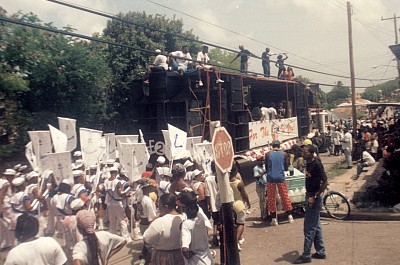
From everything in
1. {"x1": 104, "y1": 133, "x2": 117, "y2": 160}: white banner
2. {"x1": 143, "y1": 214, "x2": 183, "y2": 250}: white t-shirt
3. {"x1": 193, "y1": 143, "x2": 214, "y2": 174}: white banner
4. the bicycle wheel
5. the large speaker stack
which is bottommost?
the bicycle wheel

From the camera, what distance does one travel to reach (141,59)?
22.5 metres

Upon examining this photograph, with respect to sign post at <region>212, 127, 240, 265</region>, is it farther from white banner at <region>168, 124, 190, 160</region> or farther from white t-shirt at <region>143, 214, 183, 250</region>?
white banner at <region>168, 124, 190, 160</region>

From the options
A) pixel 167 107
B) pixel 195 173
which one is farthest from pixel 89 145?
pixel 167 107

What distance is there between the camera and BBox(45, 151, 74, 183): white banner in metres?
7.32

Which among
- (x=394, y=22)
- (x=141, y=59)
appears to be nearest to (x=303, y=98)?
(x=141, y=59)

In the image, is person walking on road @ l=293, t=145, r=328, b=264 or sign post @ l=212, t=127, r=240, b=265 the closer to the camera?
sign post @ l=212, t=127, r=240, b=265

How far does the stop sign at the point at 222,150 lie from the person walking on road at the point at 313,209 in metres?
2.14

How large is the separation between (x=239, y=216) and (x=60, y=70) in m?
9.42

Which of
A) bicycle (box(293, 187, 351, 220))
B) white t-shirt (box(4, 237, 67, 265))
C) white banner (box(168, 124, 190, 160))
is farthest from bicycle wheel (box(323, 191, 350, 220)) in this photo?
white t-shirt (box(4, 237, 67, 265))

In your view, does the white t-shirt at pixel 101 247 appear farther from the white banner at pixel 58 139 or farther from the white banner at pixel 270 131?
the white banner at pixel 270 131

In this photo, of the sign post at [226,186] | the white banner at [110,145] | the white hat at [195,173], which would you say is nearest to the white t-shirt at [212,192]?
the white hat at [195,173]

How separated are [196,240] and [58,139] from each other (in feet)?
15.9

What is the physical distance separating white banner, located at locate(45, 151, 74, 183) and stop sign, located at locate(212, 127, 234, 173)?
10.7 feet

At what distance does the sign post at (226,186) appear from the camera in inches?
206
